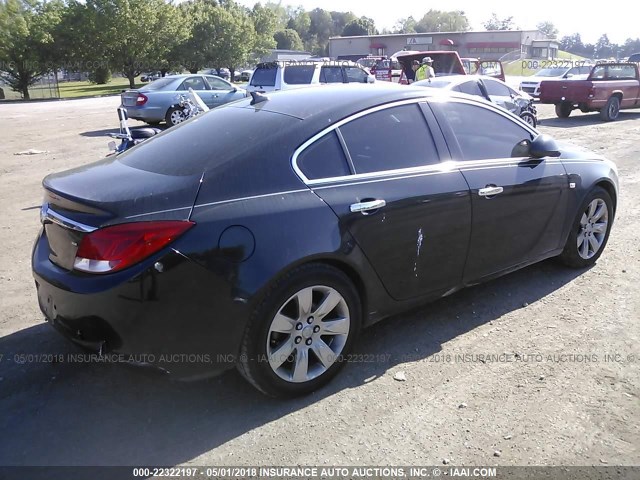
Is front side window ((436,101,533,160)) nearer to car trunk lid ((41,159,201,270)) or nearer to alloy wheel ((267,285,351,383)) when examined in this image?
alloy wheel ((267,285,351,383))

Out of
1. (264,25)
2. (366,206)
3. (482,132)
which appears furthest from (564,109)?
(264,25)

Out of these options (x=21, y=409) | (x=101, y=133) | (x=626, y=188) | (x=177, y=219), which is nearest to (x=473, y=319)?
(x=177, y=219)

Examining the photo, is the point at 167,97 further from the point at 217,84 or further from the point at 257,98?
the point at 257,98

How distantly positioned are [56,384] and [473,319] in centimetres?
292

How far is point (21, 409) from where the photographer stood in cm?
308

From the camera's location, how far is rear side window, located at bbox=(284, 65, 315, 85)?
13314mm

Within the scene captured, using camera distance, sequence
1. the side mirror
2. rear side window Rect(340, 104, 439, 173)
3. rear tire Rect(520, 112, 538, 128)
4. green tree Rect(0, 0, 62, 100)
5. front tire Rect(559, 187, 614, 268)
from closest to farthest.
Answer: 1. rear side window Rect(340, 104, 439, 173)
2. the side mirror
3. front tire Rect(559, 187, 614, 268)
4. rear tire Rect(520, 112, 538, 128)
5. green tree Rect(0, 0, 62, 100)

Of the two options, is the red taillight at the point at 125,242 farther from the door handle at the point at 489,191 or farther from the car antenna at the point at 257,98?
the door handle at the point at 489,191

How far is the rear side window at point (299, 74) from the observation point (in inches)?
524

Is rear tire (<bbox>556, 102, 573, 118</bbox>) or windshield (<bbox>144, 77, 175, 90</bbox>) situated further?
rear tire (<bbox>556, 102, 573, 118</bbox>)

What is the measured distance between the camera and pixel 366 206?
10.7 ft

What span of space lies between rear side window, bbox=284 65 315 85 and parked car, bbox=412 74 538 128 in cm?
273

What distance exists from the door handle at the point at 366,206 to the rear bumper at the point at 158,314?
908mm

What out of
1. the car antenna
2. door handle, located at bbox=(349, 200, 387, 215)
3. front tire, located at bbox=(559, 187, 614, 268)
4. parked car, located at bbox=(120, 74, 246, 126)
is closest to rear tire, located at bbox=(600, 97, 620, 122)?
parked car, located at bbox=(120, 74, 246, 126)
